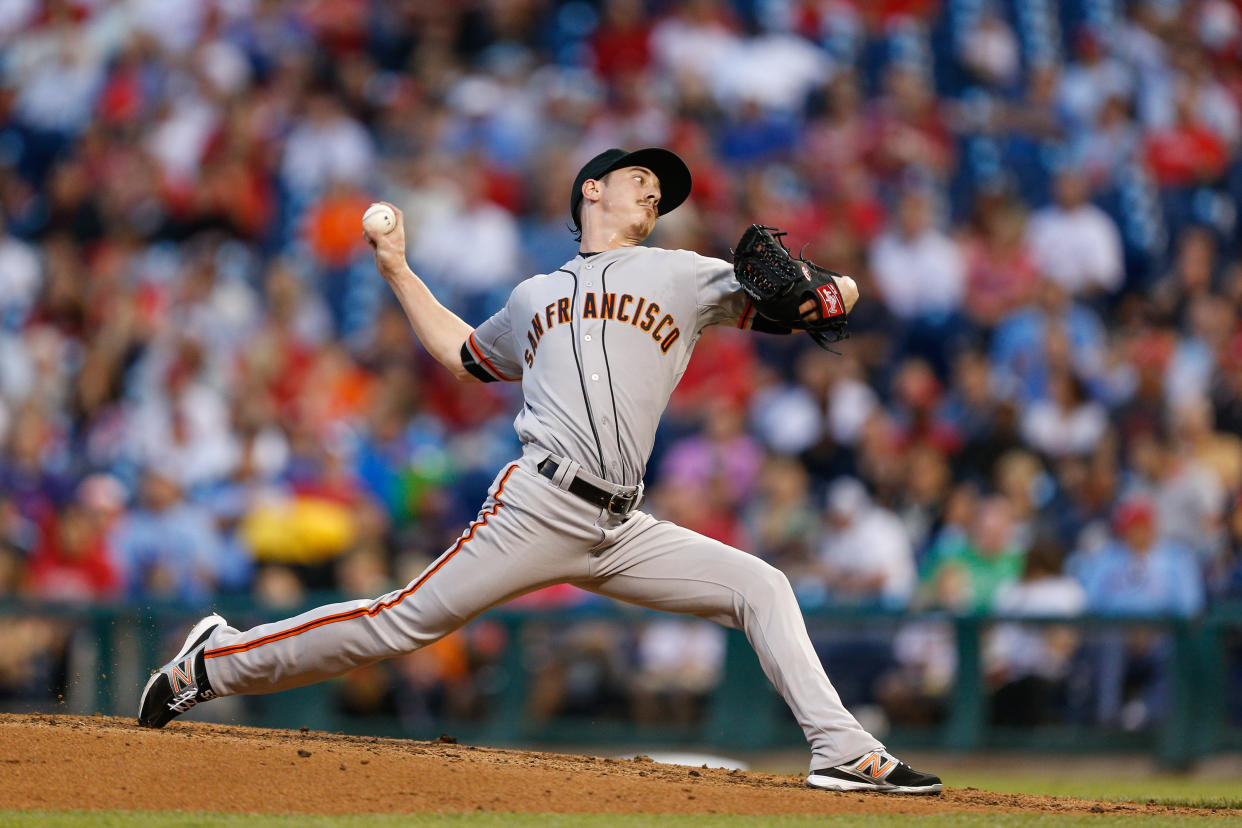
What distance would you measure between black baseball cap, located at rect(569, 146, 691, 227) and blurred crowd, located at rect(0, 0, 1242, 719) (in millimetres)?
3495

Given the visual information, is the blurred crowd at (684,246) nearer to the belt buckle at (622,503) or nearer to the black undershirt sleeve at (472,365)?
the black undershirt sleeve at (472,365)

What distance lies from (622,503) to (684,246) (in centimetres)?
527

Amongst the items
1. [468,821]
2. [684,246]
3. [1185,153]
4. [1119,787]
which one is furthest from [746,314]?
[1185,153]

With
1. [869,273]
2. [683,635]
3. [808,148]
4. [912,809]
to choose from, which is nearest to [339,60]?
[808,148]

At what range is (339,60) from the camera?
1217 cm

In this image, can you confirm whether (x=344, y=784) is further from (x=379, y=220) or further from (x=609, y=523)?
(x=379, y=220)

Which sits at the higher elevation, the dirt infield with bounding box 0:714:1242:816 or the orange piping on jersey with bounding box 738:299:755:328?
the orange piping on jersey with bounding box 738:299:755:328

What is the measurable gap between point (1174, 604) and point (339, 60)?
738 centimetres

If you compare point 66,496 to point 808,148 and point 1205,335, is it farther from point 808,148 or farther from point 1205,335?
point 1205,335

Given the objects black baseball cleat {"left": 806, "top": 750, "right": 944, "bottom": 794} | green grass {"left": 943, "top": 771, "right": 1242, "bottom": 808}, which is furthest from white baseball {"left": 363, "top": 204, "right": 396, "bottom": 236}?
green grass {"left": 943, "top": 771, "right": 1242, "bottom": 808}

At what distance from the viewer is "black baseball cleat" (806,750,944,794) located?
436 centimetres

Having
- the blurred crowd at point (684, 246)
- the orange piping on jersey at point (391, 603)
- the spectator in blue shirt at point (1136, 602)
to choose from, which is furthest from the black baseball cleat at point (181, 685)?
the spectator in blue shirt at point (1136, 602)

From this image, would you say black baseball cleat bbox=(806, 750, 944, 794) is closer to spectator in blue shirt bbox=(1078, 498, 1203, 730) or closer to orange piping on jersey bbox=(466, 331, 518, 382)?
orange piping on jersey bbox=(466, 331, 518, 382)

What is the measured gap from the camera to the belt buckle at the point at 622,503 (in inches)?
175
